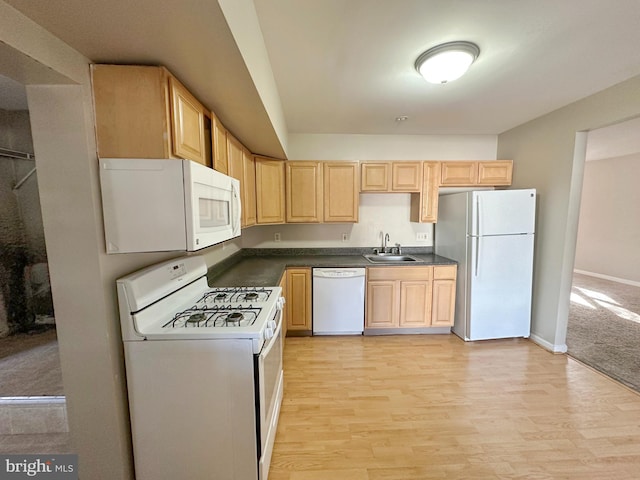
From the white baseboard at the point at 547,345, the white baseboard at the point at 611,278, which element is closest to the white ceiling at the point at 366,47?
the white baseboard at the point at 547,345

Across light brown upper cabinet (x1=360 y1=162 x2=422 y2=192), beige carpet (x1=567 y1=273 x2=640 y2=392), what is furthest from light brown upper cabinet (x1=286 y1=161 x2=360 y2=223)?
beige carpet (x1=567 y1=273 x2=640 y2=392)

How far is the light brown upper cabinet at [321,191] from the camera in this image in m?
3.11

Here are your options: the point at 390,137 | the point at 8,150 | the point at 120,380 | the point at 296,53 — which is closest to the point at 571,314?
the point at 390,137

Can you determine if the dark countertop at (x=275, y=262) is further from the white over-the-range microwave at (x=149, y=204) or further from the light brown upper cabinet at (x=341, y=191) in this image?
the white over-the-range microwave at (x=149, y=204)

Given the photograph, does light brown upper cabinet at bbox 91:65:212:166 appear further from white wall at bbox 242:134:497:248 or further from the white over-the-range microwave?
white wall at bbox 242:134:497:248

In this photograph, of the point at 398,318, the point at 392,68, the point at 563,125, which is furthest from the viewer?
the point at 398,318

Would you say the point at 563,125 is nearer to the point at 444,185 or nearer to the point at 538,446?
the point at 444,185

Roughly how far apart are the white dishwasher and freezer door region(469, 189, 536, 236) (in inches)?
54.3

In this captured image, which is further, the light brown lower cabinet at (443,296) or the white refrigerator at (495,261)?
the light brown lower cabinet at (443,296)

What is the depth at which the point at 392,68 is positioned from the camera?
1.82 meters

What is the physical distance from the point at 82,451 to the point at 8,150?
7.56 ft

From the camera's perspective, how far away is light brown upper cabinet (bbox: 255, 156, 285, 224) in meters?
2.87

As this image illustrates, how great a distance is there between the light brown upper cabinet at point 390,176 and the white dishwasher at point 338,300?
108 cm

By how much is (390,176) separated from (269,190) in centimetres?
150
